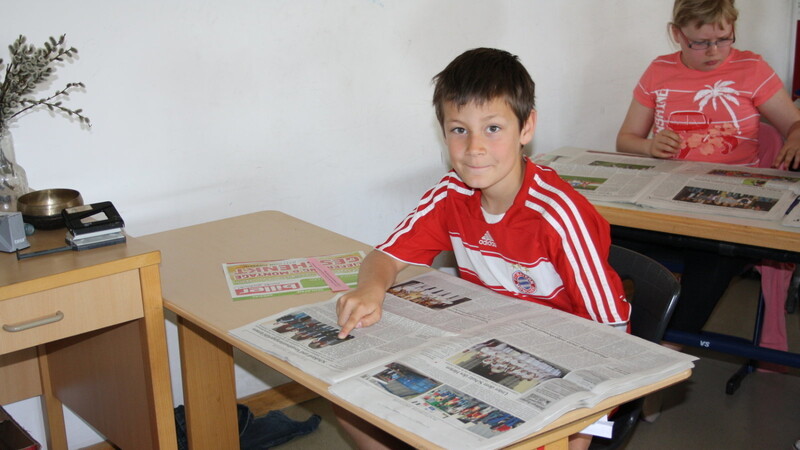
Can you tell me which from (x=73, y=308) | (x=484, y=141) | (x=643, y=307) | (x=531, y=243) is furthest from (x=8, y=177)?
(x=643, y=307)

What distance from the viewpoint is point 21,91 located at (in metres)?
1.75

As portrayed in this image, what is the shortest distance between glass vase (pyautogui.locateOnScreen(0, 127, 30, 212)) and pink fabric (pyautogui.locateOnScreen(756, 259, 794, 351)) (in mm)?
2061

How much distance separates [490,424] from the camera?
1066 mm

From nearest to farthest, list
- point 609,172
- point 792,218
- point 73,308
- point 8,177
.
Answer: point 73,308
point 8,177
point 792,218
point 609,172

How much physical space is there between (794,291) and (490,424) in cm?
164

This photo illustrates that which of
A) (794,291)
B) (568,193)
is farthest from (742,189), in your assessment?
(568,193)

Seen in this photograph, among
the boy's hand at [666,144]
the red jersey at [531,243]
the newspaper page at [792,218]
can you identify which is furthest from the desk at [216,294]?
the boy's hand at [666,144]

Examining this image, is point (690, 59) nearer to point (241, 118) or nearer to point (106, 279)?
point (241, 118)

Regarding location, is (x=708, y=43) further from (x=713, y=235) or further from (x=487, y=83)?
(x=487, y=83)

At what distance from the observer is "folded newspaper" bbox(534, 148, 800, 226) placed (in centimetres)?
209

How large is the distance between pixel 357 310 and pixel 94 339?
776mm

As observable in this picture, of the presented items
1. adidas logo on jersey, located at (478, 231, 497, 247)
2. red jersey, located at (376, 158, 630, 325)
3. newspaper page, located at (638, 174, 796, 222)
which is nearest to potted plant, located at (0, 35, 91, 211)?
red jersey, located at (376, 158, 630, 325)

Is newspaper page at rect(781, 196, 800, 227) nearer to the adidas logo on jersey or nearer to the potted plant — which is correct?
the adidas logo on jersey

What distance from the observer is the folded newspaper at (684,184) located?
82.1 inches
